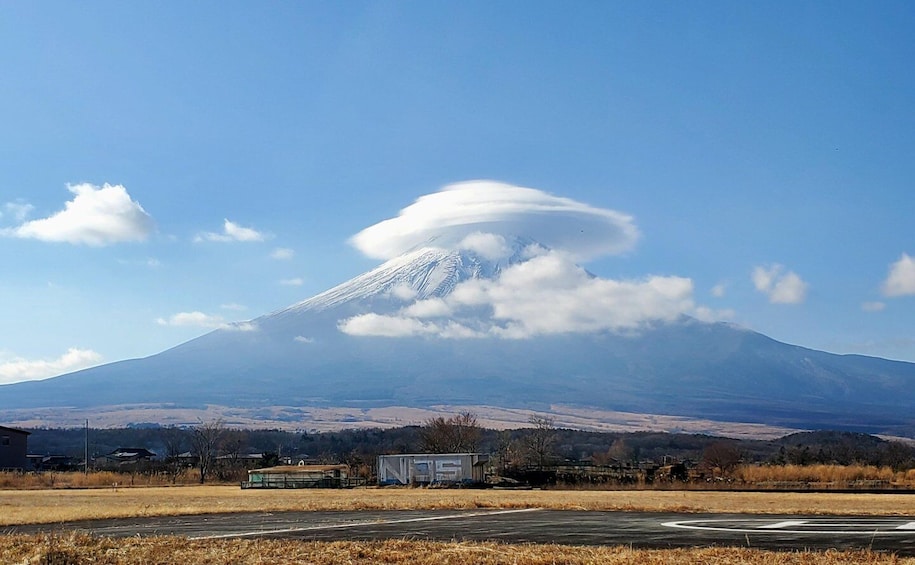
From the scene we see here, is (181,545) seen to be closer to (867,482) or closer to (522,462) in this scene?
(867,482)

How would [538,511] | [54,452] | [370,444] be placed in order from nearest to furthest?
1. [538,511]
2. [370,444]
3. [54,452]

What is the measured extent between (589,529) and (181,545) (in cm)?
898

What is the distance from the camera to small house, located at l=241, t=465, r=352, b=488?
217ft

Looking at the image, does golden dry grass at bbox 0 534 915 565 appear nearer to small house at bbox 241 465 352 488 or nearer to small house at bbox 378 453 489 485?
small house at bbox 378 453 489 485

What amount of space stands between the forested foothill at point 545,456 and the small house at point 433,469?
2190 mm

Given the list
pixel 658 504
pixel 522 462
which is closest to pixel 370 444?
pixel 522 462

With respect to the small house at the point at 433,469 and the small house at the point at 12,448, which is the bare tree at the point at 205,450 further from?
the small house at the point at 433,469

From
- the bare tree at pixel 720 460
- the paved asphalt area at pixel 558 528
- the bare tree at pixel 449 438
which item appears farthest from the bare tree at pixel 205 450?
the paved asphalt area at pixel 558 528

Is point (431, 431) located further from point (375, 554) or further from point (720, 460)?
point (375, 554)

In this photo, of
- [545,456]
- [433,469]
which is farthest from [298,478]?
[545,456]

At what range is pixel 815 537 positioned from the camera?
63.1ft

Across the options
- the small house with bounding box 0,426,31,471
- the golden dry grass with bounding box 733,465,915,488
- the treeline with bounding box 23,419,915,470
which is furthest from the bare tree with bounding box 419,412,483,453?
the treeline with bounding box 23,419,915,470

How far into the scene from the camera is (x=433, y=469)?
64812 mm

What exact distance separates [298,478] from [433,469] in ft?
32.8
